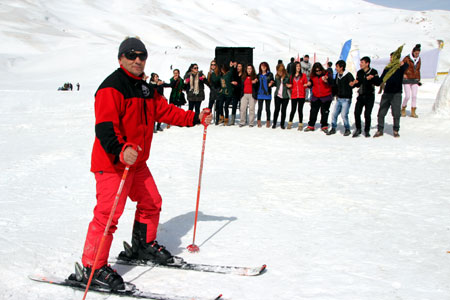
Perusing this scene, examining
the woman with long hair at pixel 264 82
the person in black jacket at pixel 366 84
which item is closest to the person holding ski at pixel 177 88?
the woman with long hair at pixel 264 82

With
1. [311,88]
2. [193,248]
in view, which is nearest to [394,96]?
[311,88]

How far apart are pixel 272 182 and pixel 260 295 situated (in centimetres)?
343

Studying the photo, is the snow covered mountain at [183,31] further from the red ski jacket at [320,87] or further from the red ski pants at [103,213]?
the red ski pants at [103,213]

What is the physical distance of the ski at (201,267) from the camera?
339 centimetres

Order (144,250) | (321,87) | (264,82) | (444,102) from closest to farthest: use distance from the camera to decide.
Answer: (144,250) < (321,87) < (264,82) < (444,102)

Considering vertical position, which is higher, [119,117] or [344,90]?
[344,90]

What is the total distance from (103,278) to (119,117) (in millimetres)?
1246

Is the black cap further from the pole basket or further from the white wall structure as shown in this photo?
the white wall structure

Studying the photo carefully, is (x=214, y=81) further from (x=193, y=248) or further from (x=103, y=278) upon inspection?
(x=103, y=278)

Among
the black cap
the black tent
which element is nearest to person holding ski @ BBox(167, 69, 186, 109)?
the black cap

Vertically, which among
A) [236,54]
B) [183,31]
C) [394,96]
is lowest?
[394,96]

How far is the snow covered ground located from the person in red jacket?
358 mm

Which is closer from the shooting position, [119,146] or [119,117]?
[119,146]

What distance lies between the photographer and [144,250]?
362 cm
